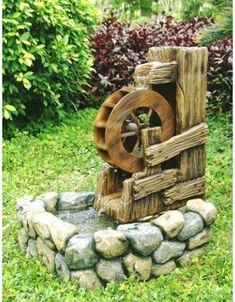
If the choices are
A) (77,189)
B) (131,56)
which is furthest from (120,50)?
(77,189)

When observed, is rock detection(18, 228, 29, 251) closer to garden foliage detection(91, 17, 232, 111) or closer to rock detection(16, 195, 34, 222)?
rock detection(16, 195, 34, 222)

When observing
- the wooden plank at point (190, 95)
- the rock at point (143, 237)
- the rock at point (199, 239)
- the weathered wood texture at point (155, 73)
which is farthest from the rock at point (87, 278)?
the weathered wood texture at point (155, 73)

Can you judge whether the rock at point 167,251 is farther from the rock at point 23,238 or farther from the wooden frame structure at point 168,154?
the rock at point 23,238

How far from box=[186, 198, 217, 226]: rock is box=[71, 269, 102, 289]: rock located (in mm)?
863

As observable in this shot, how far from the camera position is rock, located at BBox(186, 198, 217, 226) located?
3988 millimetres

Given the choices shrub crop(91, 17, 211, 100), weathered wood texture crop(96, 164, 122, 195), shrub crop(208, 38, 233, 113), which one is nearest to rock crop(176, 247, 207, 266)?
weathered wood texture crop(96, 164, 122, 195)

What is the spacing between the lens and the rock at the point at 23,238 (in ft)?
13.7

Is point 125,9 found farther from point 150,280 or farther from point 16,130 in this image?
point 150,280

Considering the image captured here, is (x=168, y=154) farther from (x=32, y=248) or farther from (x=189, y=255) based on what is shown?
(x=32, y=248)

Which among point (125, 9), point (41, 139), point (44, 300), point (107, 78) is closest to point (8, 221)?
point (44, 300)

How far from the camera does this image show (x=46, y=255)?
3914mm

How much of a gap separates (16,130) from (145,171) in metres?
3.08

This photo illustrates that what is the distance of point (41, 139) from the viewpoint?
6793 mm

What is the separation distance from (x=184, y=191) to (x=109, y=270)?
0.91 m
